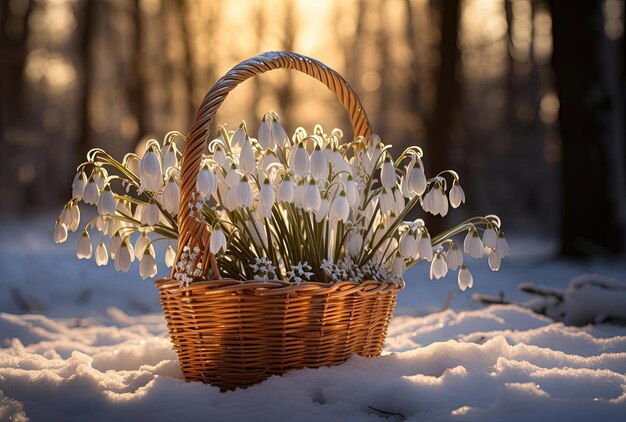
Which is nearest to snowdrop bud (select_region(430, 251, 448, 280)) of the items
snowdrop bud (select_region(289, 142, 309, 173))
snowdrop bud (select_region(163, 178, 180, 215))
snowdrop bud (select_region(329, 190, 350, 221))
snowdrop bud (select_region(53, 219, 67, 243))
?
snowdrop bud (select_region(329, 190, 350, 221))

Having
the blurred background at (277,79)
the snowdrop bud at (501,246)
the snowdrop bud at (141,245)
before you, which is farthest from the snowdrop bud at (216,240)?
the blurred background at (277,79)

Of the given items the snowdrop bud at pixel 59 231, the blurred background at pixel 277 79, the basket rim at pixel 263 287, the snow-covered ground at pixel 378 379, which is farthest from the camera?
the blurred background at pixel 277 79

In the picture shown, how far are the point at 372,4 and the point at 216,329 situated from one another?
15.2 meters

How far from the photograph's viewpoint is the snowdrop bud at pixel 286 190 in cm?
182

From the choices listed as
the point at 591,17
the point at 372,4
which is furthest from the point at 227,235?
the point at 372,4

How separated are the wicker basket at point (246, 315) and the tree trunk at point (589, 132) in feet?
13.7

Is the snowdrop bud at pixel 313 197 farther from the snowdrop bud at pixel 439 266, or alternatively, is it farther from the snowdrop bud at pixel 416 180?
the snowdrop bud at pixel 439 266

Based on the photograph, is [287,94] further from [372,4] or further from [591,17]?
[591,17]

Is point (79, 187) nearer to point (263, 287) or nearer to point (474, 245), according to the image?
point (263, 287)

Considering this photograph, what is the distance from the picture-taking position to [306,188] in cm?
183

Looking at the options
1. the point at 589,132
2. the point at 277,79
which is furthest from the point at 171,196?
the point at 277,79

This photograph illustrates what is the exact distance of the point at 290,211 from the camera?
6.58ft

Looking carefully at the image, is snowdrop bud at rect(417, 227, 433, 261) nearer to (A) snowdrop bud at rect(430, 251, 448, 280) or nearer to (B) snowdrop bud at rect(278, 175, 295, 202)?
(A) snowdrop bud at rect(430, 251, 448, 280)

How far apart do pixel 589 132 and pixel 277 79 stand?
9.80 meters
